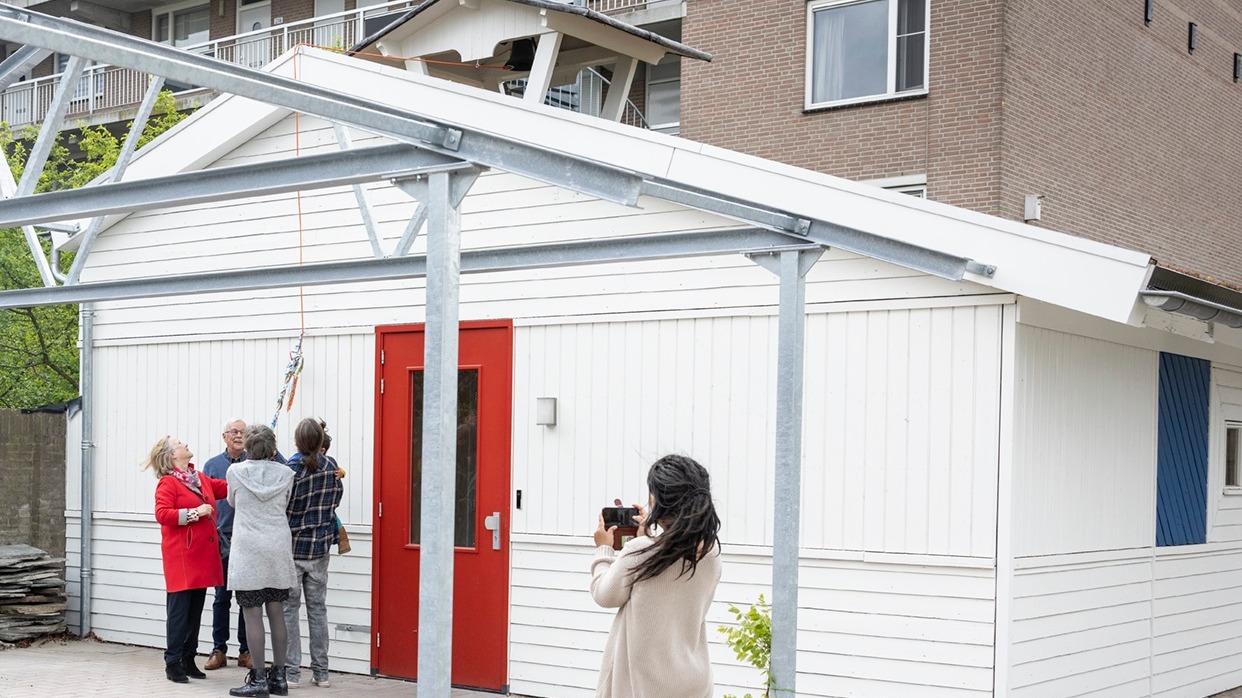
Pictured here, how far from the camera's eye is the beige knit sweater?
193 inches

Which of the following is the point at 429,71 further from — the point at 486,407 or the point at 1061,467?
the point at 1061,467

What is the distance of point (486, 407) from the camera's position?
397 inches

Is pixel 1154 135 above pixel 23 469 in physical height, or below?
above

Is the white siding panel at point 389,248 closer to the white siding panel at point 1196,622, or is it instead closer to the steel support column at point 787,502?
the steel support column at point 787,502

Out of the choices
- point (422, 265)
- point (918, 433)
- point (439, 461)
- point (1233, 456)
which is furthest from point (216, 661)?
point (1233, 456)

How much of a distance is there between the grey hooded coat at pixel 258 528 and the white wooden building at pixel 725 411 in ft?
3.95

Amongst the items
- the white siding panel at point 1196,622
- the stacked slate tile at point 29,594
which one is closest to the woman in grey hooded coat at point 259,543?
the stacked slate tile at point 29,594

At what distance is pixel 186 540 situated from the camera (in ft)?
32.7

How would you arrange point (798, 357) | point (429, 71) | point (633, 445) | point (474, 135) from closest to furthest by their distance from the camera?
point (474, 135) < point (798, 357) < point (633, 445) < point (429, 71)

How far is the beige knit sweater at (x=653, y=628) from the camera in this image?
4.91m

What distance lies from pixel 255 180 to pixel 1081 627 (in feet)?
18.4

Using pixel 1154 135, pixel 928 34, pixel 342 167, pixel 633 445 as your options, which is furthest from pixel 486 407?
pixel 1154 135

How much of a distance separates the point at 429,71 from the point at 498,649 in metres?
6.30

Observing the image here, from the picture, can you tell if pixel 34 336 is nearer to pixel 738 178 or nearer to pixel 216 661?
pixel 216 661
